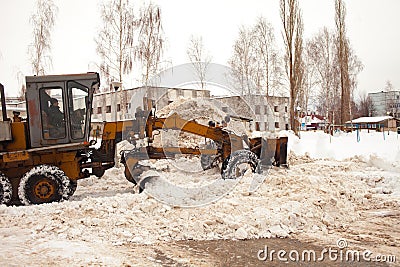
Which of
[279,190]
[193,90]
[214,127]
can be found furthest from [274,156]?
[193,90]

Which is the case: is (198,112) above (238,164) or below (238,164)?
above

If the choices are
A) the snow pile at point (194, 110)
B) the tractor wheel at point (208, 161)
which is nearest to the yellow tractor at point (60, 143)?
the tractor wheel at point (208, 161)

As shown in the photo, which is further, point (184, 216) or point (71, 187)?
point (71, 187)

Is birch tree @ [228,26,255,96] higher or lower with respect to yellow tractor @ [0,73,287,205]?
higher

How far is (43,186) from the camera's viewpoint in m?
7.99

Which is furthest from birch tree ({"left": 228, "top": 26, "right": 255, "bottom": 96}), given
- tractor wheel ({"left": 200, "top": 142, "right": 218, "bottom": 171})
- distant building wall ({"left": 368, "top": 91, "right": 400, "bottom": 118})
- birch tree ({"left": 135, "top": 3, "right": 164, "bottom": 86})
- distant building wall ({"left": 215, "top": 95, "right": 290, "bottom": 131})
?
distant building wall ({"left": 368, "top": 91, "right": 400, "bottom": 118})

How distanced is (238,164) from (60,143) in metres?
4.11

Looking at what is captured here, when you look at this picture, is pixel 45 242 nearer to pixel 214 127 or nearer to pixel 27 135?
pixel 27 135

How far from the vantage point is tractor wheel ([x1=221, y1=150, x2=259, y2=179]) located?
938cm

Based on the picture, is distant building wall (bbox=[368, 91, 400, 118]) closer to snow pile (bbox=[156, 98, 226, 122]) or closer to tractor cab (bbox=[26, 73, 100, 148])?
snow pile (bbox=[156, 98, 226, 122])

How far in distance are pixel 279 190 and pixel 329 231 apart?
83.6 inches

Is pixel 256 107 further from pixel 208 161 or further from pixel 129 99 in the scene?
pixel 208 161

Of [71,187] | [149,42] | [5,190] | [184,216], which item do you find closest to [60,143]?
[71,187]

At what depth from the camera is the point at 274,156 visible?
1062cm
